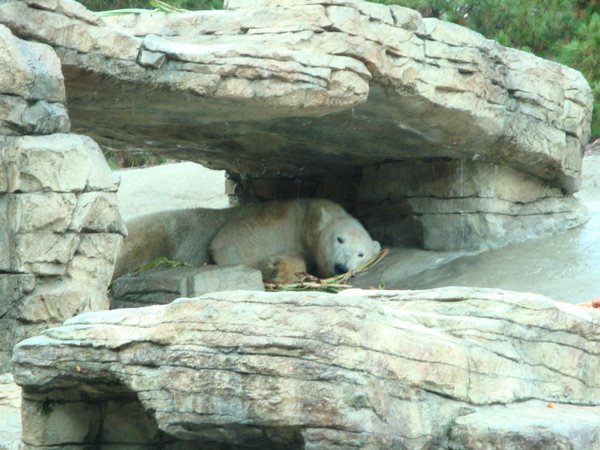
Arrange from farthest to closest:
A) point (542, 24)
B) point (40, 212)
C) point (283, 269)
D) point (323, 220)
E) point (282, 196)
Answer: point (542, 24)
point (282, 196)
point (323, 220)
point (283, 269)
point (40, 212)

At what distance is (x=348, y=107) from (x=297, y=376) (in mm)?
3280

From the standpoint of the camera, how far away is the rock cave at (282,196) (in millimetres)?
2844

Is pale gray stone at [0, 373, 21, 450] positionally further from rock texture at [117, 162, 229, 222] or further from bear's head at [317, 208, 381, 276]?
rock texture at [117, 162, 229, 222]

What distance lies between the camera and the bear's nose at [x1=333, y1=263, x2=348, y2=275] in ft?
26.8

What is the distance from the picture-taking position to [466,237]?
25.5 ft

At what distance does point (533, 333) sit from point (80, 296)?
2.47 metres

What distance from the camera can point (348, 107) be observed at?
5758 millimetres

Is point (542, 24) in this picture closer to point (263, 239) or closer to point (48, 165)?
point (263, 239)

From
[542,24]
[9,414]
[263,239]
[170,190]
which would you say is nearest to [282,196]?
[263,239]

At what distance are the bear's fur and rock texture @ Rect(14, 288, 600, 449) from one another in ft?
15.0

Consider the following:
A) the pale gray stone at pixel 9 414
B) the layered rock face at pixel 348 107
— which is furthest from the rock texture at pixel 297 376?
the layered rock face at pixel 348 107

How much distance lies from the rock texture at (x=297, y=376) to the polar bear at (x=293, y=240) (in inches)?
179

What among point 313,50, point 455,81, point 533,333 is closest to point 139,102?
point 313,50

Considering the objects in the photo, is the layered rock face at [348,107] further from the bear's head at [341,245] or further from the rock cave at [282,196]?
the bear's head at [341,245]
